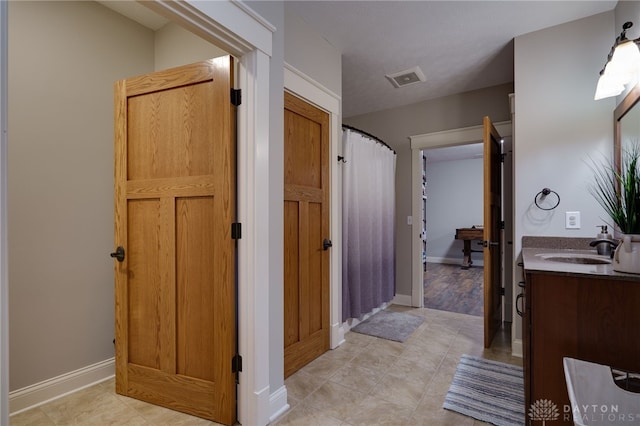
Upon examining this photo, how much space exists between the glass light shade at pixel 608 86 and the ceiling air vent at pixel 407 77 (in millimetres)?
1480

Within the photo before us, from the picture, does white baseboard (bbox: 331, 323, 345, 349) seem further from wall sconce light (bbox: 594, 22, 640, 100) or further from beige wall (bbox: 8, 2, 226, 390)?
wall sconce light (bbox: 594, 22, 640, 100)

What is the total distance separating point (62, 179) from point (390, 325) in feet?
9.91

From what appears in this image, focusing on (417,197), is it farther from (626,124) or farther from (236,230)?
(236,230)

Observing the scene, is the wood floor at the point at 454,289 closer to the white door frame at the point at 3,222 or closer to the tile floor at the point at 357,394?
the tile floor at the point at 357,394

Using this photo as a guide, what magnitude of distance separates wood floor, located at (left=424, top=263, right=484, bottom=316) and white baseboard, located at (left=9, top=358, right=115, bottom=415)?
338 centimetres

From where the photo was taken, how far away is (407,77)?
3.22 m

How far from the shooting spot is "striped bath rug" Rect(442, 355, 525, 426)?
1.75 meters

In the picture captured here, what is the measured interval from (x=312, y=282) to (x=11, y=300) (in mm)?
1840

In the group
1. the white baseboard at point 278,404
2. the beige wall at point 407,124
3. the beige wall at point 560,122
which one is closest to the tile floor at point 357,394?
the white baseboard at point 278,404

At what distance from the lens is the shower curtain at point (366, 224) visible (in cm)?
302

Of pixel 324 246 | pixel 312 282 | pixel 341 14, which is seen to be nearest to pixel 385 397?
pixel 312 282

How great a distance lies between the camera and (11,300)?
1759 mm

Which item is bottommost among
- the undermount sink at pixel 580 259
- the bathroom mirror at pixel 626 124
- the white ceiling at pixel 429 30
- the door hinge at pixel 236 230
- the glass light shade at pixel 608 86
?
the undermount sink at pixel 580 259

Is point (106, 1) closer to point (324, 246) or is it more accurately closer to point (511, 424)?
point (324, 246)
